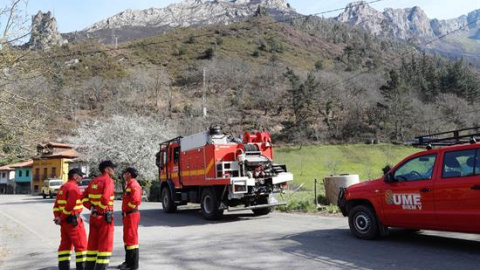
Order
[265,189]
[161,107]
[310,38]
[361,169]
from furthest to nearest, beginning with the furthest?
[310,38] < [161,107] < [361,169] < [265,189]

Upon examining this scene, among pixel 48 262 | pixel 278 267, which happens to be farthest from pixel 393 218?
pixel 48 262

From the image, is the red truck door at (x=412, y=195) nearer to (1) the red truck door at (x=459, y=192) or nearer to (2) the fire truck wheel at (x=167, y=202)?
(1) the red truck door at (x=459, y=192)

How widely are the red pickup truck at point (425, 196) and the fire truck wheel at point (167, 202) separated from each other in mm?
8555

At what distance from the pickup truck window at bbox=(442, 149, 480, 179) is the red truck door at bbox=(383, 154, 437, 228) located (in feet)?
0.79

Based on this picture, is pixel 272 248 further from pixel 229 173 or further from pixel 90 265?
pixel 229 173

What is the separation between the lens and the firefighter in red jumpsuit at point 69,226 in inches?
253

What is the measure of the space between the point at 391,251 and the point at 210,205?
22.8ft

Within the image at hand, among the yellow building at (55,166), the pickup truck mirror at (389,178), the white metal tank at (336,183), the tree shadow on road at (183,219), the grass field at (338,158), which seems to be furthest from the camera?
the yellow building at (55,166)

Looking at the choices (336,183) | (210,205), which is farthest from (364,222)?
(336,183)

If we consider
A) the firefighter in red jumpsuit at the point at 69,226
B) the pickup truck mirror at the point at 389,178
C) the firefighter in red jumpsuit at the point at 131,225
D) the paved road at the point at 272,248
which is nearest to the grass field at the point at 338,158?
the paved road at the point at 272,248

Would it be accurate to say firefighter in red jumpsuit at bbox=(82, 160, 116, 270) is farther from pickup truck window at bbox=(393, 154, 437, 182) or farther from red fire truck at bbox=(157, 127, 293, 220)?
red fire truck at bbox=(157, 127, 293, 220)

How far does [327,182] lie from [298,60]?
100211mm

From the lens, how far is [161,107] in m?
74.4

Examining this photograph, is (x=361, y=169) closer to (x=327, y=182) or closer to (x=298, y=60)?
(x=327, y=182)
